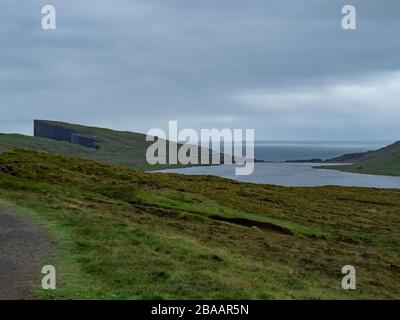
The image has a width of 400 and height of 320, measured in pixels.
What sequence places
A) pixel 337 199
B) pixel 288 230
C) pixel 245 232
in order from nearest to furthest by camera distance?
pixel 245 232, pixel 288 230, pixel 337 199

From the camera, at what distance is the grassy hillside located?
20594 millimetres

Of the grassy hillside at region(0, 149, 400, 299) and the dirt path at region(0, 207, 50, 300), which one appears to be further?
the grassy hillside at region(0, 149, 400, 299)

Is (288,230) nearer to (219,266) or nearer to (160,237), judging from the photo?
(160,237)

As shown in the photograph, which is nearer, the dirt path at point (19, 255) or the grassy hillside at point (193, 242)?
the dirt path at point (19, 255)

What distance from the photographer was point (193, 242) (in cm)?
3142

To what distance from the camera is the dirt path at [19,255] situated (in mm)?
18252

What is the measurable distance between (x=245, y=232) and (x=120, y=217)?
1138 centimetres

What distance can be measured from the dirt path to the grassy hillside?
936 mm

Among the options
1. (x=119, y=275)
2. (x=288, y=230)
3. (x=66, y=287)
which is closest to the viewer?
(x=66, y=287)

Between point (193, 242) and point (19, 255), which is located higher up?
point (19, 255)

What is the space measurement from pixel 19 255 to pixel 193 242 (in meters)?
11.7

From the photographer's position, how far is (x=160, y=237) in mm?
30656

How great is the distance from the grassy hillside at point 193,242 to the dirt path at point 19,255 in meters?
0.94
